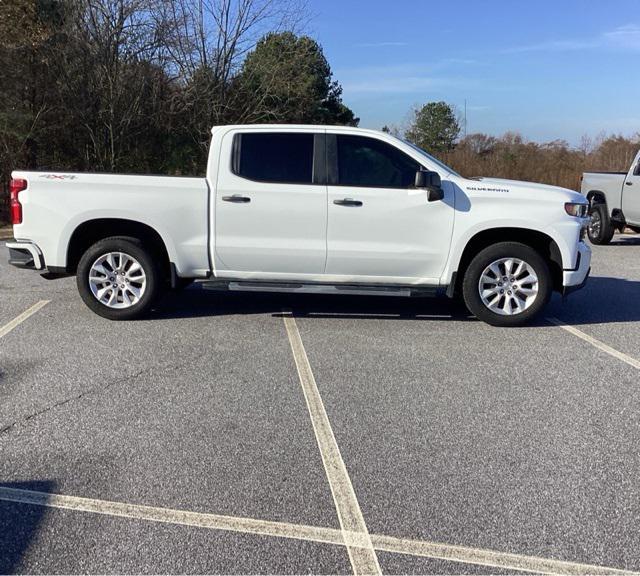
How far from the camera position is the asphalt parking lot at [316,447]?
287 centimetres

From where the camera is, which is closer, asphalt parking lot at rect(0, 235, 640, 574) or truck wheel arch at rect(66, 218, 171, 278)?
asphalt parking lot at rect(0, 235, 640, 574)

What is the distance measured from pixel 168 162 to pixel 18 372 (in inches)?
656

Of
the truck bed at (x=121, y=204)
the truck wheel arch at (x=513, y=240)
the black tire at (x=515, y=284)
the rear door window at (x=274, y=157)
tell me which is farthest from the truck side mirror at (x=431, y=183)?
the truck bed at (x=121, y=204)

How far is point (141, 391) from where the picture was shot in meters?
4.67

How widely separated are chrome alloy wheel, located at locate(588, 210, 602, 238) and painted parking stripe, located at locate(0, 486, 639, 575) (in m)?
11.8

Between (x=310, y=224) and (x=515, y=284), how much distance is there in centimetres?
215

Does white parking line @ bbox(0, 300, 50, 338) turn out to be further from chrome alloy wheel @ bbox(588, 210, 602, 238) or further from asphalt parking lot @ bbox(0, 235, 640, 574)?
chrome alloy wheel @ bbox(588, 210, 602, 238)

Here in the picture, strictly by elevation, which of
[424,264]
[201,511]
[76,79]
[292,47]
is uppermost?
[292,47]

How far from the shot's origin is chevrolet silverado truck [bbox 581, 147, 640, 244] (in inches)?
493

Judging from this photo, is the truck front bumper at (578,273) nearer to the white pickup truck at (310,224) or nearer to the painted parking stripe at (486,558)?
the white pickup truck at (310,224)

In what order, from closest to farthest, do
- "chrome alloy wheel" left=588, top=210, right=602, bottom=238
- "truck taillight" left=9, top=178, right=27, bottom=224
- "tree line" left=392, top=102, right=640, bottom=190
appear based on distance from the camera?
"truck taillight" left=9, top=178, right=27, bottom=224, "chrome alloy wheel" left=588, top=210, right=602, bottom=238, "tree line" left=392, top=102, right=640, bottom=190

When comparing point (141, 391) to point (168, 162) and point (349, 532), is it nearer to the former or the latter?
point (349, 532)

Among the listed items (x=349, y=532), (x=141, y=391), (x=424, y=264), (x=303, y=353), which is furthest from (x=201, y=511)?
(x=424, y=264)

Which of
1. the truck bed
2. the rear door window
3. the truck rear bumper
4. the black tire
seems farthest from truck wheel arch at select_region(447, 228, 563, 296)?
the truck rear bumper
